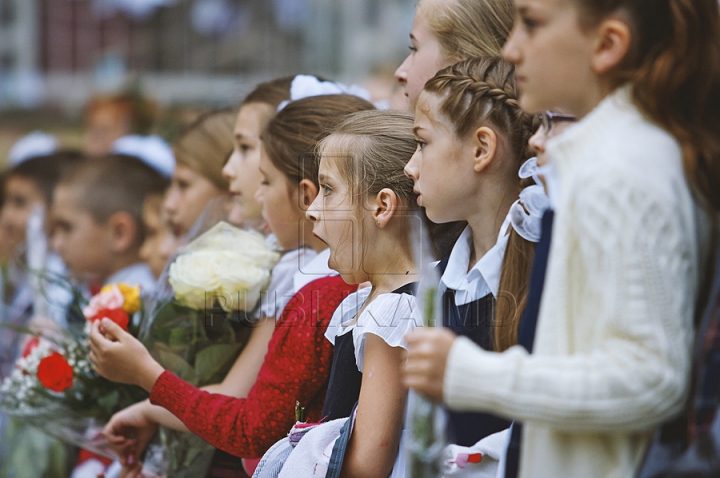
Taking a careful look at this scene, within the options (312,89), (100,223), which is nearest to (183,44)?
(100,223)

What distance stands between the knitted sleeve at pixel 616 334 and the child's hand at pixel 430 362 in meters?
0.03

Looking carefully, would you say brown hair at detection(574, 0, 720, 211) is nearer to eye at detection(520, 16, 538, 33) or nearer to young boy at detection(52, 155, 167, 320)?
eye at detection(520, 16, 538, 33)

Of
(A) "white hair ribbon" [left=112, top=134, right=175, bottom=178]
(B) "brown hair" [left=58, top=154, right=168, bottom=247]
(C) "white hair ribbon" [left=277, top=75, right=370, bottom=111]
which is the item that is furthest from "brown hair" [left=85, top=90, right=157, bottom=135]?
(C) "white hair ribbon" [left=277, top=75, right=370, bottom=111]

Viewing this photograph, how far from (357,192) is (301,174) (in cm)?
52

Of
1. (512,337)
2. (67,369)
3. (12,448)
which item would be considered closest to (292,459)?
(512,337)

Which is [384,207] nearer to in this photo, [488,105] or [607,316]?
[488,105]

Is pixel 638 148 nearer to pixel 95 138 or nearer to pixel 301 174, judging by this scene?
pixel 301 174

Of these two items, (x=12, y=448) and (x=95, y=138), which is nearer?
(x=12, y=448)

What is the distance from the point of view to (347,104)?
118 inches

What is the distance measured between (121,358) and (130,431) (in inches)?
15.0

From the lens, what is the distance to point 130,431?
9.78ft

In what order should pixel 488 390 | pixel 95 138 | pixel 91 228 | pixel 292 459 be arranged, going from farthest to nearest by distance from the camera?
pixel 95 138
pixel 91 228
pixel 292 459
pixel 488 390

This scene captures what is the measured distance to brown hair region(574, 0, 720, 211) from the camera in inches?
60.2

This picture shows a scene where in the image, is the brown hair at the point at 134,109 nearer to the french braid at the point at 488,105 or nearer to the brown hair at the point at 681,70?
the french braid at the point at 488,105
